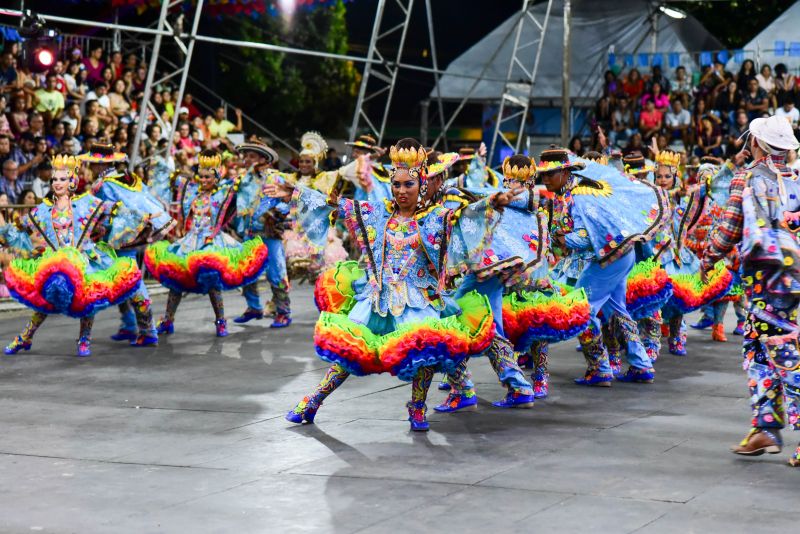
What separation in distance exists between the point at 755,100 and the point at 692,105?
1.82 m

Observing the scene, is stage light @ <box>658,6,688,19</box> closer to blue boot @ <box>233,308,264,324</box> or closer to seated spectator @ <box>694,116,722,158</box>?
seated spectator @ <box>694,116,722,158</box>

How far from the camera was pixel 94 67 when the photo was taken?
18.8 meters

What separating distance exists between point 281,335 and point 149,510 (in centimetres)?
669

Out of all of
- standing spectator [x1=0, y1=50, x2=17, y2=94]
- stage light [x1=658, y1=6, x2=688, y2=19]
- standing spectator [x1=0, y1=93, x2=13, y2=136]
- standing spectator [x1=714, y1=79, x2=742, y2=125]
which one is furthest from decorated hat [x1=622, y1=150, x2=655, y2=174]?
stage light [x1=658, y1=6, x2=688, y2=19]

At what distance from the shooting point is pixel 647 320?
10.3m

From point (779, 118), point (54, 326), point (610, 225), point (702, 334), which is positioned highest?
point (779, 118)

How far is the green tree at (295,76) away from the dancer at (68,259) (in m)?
15.3

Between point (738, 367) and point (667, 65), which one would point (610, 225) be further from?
point (667, 65)

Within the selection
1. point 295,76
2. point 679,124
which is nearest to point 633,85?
point 679,124

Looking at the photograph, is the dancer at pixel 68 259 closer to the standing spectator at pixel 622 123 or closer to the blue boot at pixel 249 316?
the blue boot at pixel 249 316

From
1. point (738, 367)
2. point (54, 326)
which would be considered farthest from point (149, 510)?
point (54, 326)

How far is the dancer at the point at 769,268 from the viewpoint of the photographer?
21.8 ft

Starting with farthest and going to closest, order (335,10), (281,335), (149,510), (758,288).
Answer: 1. (335,10)
2. (281,335)
3. (758,288)
4. (149,510)

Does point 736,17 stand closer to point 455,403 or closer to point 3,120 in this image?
point 3,120
